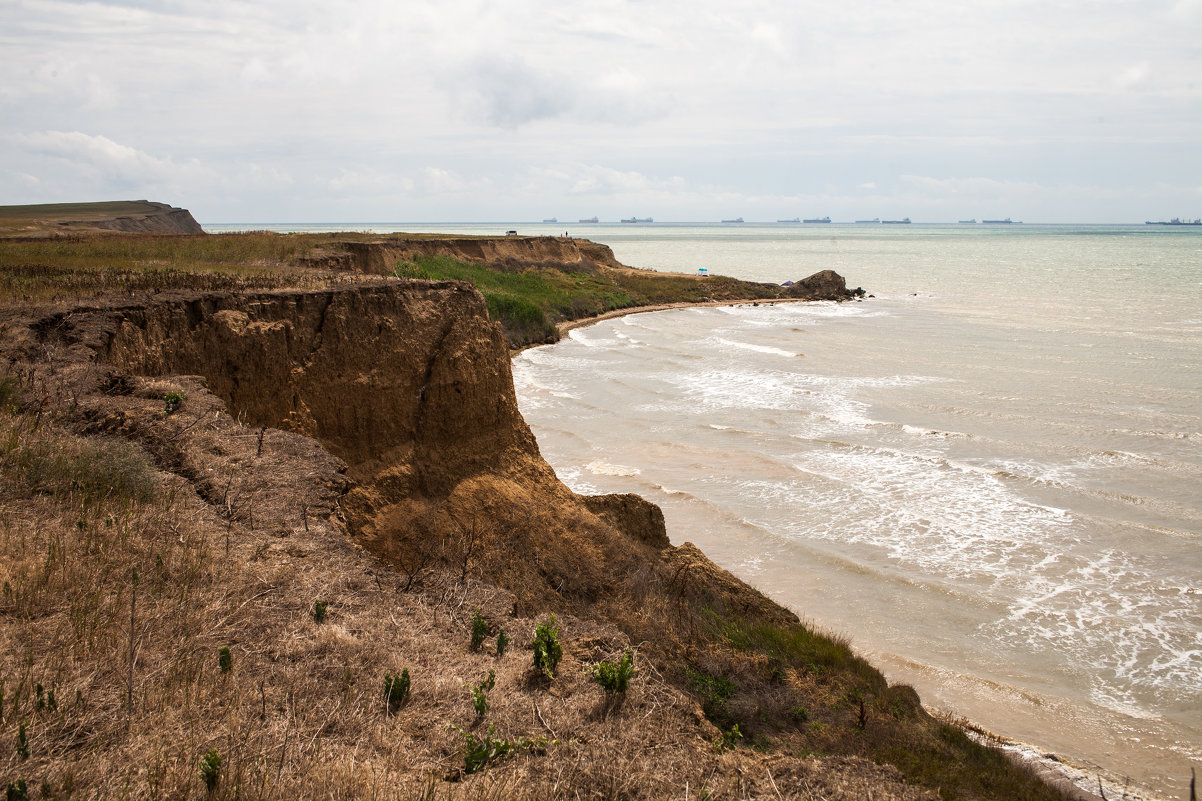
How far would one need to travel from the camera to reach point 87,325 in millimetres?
9234

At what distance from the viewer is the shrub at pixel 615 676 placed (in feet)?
15.2

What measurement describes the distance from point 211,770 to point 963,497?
1512 centimetres

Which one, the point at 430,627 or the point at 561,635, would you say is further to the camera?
the point at 561,635

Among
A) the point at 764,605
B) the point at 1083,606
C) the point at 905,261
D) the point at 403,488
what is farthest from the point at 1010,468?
the point at 905,261

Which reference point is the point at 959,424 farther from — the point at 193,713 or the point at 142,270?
the point at 193,713

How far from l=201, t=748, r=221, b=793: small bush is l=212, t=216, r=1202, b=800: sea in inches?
316

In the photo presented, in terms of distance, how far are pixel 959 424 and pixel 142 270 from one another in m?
19.6

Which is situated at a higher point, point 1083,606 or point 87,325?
point 87,325

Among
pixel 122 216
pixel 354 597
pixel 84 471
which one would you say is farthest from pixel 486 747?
Result: pixel 122 216

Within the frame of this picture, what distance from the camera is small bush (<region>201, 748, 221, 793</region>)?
10.7ft

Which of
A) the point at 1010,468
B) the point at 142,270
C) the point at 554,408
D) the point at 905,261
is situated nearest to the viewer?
→ the point at 142,270

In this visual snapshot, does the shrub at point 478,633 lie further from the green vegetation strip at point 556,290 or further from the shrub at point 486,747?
the green vegetation strip at point 556,290

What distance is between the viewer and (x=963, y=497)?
15406 mm

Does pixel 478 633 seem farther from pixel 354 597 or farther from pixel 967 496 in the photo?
pixel 967 496
